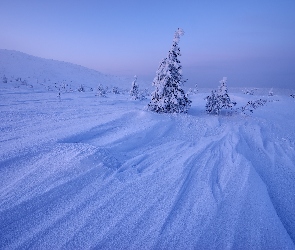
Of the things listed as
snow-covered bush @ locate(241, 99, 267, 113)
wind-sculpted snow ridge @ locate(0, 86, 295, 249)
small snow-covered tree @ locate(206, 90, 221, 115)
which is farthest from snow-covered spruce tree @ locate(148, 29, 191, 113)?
wind-sculpted snow ridge @ locate(0, 86, 295, 249)

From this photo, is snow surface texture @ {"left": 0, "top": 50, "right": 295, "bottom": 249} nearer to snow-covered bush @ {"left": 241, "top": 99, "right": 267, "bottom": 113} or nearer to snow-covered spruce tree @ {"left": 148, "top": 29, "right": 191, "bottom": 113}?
snow-covered spruce tree @ {"left": 148, "top": 29, "right": 191, "bottom": 113}

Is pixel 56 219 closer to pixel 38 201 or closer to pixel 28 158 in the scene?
pixel 38 201

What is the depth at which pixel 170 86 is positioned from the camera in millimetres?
12453

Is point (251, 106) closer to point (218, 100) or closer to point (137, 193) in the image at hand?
point (218, 100)

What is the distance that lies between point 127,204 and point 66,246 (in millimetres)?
1089

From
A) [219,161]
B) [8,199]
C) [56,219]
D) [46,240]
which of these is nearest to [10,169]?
[8,199]

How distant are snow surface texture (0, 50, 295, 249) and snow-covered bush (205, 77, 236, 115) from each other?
6203 mm

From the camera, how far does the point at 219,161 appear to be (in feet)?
17.8

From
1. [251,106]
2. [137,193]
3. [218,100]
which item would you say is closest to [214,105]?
[218,100]

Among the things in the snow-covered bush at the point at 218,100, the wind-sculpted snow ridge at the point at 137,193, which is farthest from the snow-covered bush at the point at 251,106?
the wind-sculpted snow ridge at the point at 137,193

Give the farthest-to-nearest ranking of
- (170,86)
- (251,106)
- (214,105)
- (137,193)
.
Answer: (251,106)
(214,105)
(170,86)
(137,193)

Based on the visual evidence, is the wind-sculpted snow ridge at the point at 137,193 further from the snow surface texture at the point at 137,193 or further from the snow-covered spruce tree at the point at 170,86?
the snow-covered spruce tree at the point at 170,86

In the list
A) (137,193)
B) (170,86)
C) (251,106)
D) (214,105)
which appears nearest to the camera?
(137,193)

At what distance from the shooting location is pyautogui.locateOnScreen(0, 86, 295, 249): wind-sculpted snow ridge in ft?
9.38
